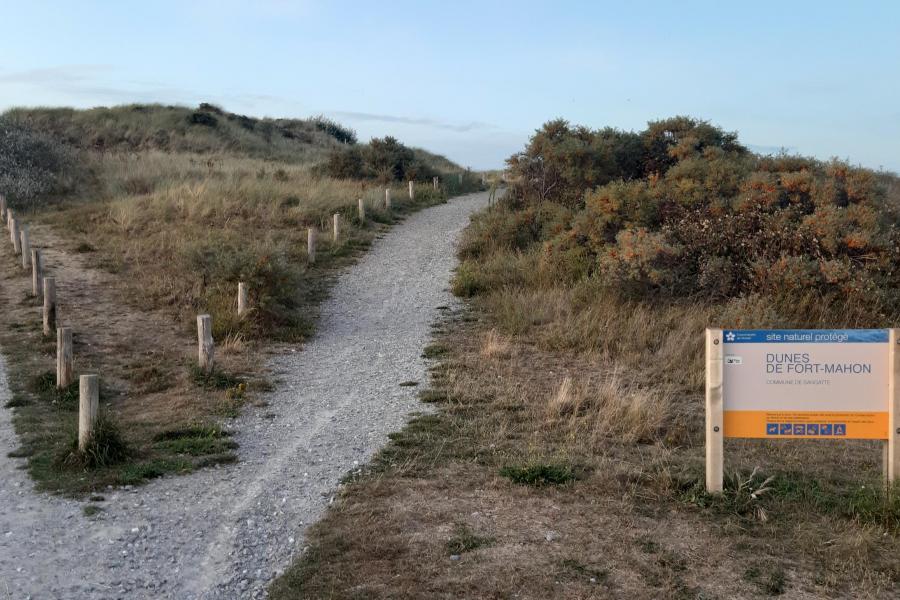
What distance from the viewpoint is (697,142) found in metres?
17.8

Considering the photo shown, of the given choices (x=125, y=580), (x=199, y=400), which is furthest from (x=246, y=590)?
(x=199, y=400)

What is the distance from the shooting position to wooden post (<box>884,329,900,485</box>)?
212 inches

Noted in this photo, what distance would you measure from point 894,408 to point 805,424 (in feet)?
1.99

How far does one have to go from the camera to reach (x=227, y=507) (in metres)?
5.76

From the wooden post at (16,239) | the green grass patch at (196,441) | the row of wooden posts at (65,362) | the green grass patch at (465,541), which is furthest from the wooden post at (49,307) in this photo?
the green grass patch at (465,541)

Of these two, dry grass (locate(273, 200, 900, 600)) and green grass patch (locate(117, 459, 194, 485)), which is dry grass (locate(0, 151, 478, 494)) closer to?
green grass patch (locate(117, 459, 194, 485))

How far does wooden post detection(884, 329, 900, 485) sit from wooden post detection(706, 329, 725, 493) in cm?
115

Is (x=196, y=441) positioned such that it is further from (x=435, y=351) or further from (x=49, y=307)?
(x=49, y=307)

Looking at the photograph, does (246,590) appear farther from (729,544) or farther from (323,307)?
(323,307)

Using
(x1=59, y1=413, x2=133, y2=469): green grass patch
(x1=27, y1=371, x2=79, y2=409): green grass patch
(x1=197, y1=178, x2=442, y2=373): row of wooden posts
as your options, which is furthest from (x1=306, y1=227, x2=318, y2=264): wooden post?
(x1=59, y1=413, x2=133, y2=469): green grass patch

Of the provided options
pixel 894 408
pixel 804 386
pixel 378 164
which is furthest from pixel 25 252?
pixel 378 164

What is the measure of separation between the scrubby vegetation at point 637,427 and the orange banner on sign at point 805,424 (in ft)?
1.35

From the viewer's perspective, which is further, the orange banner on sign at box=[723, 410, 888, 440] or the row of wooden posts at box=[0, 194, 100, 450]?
the row of wooden posts at box=[0, 194, 100, 450]

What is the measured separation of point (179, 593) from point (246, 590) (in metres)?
0.39
